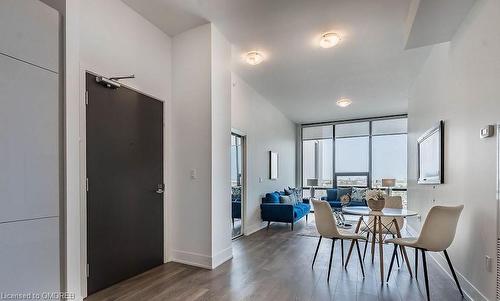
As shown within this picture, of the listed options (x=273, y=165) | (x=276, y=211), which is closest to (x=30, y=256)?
(x=276, y=211)

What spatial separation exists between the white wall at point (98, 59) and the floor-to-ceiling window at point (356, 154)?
256 inches

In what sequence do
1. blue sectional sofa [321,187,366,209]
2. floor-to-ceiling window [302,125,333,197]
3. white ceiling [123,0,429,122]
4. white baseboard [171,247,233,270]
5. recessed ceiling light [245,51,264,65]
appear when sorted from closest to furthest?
white ceiling [123,0,429,122]
white baseboard [171,247,233,270]
recessed ceiling light [245,51,264,65]
blue sectional sofa [321,187,366,209]
floor-to-ceiling window [302,125,333,197]

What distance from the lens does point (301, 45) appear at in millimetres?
3768

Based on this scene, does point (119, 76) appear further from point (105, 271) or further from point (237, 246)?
Answer: point (237, 246)

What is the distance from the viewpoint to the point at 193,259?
11.1 feet

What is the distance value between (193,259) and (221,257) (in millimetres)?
362

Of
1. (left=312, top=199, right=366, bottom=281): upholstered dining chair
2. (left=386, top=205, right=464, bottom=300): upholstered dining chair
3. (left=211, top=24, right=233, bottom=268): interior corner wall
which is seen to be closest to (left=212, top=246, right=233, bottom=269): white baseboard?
(left=211, top=24, right=233, bottom=268): interior corner wall

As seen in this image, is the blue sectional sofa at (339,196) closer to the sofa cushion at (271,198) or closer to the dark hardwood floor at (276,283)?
the sofa cushion at (271,198)

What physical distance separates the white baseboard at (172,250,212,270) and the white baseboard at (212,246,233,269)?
6 cm

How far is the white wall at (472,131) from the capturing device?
2.18 m

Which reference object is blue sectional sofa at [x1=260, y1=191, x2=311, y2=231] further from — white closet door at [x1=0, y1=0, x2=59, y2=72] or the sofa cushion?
white closet door at [x1=0, y1=0, x2=59, y2=72]

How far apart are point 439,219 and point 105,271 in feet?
10.9

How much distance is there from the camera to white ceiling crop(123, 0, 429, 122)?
117 inches

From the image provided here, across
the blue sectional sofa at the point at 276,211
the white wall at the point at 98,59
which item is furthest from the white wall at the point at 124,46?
the blue sectional sofa at the point at 276,211
